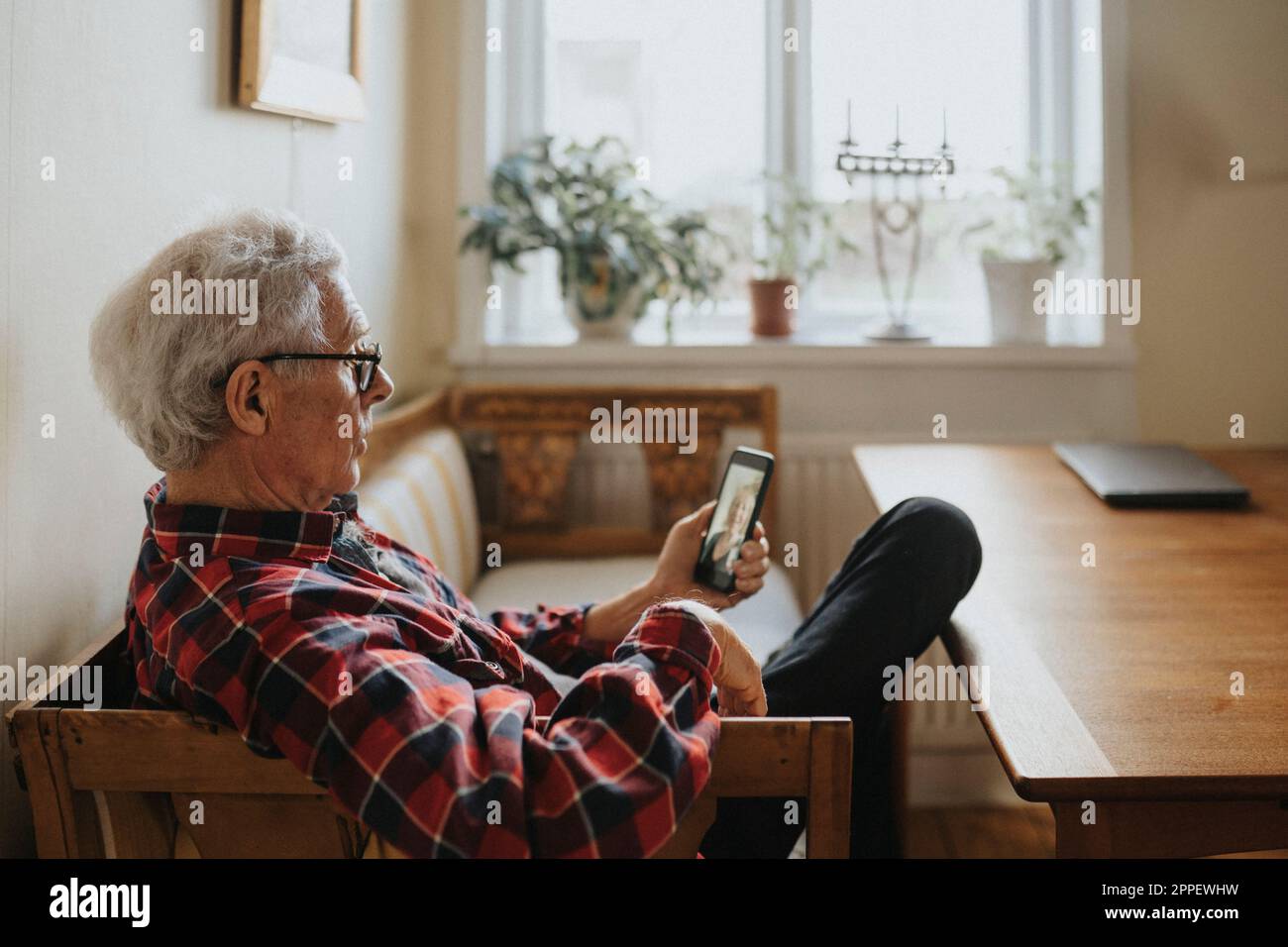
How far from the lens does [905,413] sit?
8.37 feet

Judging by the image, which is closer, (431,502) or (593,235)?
(431,502)

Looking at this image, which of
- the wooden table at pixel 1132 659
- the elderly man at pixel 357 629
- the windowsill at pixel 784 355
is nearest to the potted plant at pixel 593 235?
the windowsill at pixel 784 355

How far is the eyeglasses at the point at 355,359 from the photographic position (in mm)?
995

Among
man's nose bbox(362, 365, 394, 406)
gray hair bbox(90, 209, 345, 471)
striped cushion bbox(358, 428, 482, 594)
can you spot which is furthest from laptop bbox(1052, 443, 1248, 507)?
gray hair bbox(90, 209, 345, 471)

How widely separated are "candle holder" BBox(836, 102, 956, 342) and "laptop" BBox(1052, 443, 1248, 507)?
0.56m

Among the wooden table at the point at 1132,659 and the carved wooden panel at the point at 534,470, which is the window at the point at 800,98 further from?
the wooden table at the point at 1132,659

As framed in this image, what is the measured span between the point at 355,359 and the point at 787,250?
1758mm

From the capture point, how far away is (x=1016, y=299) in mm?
2562

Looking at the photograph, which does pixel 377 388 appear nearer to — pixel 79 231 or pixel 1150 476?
pixel 79 231

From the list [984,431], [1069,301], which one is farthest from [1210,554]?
[1069,301]

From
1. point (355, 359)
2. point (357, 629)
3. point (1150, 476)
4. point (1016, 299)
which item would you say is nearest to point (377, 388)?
point (355, 359)

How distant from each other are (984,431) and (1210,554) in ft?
3.59
